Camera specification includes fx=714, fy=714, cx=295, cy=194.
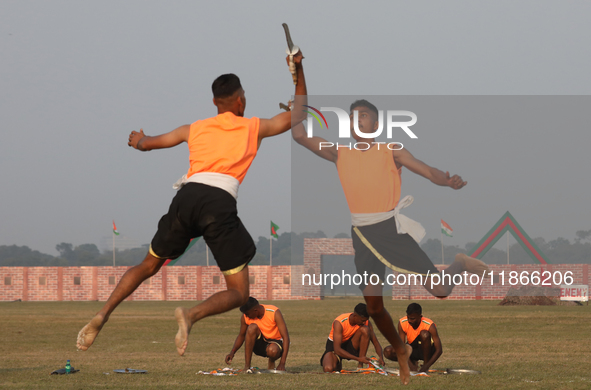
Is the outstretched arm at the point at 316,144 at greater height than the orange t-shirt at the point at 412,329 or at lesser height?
greater

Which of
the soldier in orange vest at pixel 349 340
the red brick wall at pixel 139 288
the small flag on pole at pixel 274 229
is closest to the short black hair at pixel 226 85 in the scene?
the soldier in orange vest at pixel 349 340

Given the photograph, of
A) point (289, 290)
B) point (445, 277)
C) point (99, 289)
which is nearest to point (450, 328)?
point (445, 277)

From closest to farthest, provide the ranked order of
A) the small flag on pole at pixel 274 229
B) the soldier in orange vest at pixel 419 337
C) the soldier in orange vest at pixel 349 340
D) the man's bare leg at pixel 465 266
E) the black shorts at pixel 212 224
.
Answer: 1. the black shorts at pixel 212 224
2. the man's bare leg at pixel 465 266
3. the soldier in orange vest at pixel 419 337
4. the soldier in orange vest at pixel 349 340
5. the small flag on pole at pixel 274 229

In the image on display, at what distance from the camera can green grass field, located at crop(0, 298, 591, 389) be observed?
35.9 feet

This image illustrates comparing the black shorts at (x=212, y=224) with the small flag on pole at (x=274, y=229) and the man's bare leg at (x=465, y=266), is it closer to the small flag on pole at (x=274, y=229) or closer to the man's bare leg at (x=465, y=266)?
the man's bare leg at (x=465, y=266)

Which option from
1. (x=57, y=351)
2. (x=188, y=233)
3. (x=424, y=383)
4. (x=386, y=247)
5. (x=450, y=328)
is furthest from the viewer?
(x=450, y=328)

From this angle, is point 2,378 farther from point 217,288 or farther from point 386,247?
point 217,288

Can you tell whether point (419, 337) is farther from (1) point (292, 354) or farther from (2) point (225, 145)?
(2) point (225, 145)

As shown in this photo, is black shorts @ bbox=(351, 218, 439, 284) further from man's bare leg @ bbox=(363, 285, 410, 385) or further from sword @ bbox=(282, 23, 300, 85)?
sword @ bbox=(282, 23, 300, 85)

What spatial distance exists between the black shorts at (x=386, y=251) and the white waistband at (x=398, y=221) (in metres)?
0.03

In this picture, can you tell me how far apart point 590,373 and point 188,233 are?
30.1ft

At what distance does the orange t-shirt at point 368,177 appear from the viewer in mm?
6617

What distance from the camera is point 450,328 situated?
82.9 ft

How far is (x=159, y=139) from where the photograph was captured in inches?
227
